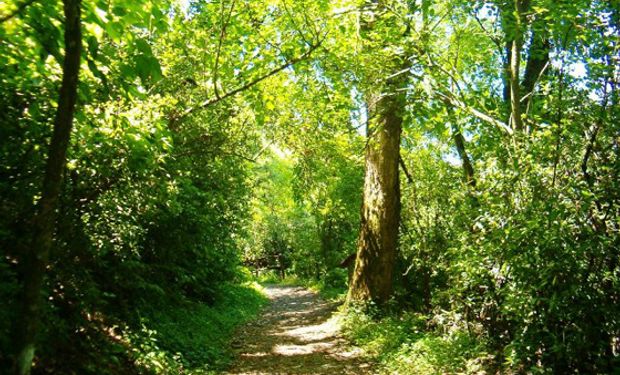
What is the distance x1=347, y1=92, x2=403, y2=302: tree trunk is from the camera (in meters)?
10.4

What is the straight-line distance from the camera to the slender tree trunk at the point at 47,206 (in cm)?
182

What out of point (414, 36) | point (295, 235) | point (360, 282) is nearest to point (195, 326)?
point (360, 282)

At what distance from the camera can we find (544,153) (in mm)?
4664

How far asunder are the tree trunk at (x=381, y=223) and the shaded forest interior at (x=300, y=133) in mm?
52

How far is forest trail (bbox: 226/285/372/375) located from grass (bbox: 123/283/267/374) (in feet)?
1.25

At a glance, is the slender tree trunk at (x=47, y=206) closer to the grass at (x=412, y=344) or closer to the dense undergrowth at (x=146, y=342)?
the dense undergrowth at (x=146, y=342)

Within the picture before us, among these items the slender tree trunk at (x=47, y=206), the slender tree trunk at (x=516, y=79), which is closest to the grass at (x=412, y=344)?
the slender tree trunk at (x=516, y=79)

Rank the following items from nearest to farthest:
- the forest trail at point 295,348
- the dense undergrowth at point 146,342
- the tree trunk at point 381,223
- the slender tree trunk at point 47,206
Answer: the slender tree trunk at point 47,206, the dense undergrowth at point 146,342, the forest trail at point 295,348, the tree trunk at point 381,223

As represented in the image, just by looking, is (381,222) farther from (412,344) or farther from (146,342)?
(146,342)

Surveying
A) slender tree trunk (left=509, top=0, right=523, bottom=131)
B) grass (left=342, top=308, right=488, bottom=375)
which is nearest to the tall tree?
grass (left=342, top=308, right=488, bottom=375)

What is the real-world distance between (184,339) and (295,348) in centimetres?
234

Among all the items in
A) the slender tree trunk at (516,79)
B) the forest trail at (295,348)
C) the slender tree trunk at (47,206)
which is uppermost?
the slender tree trunk at (516,79)

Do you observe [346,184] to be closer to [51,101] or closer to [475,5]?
[475,5]

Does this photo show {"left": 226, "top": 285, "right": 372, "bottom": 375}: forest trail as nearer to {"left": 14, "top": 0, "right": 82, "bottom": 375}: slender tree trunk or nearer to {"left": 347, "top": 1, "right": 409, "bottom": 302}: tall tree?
{"left": 347, "top": 1, "right": 409, "bottom": 302}: tall tree
